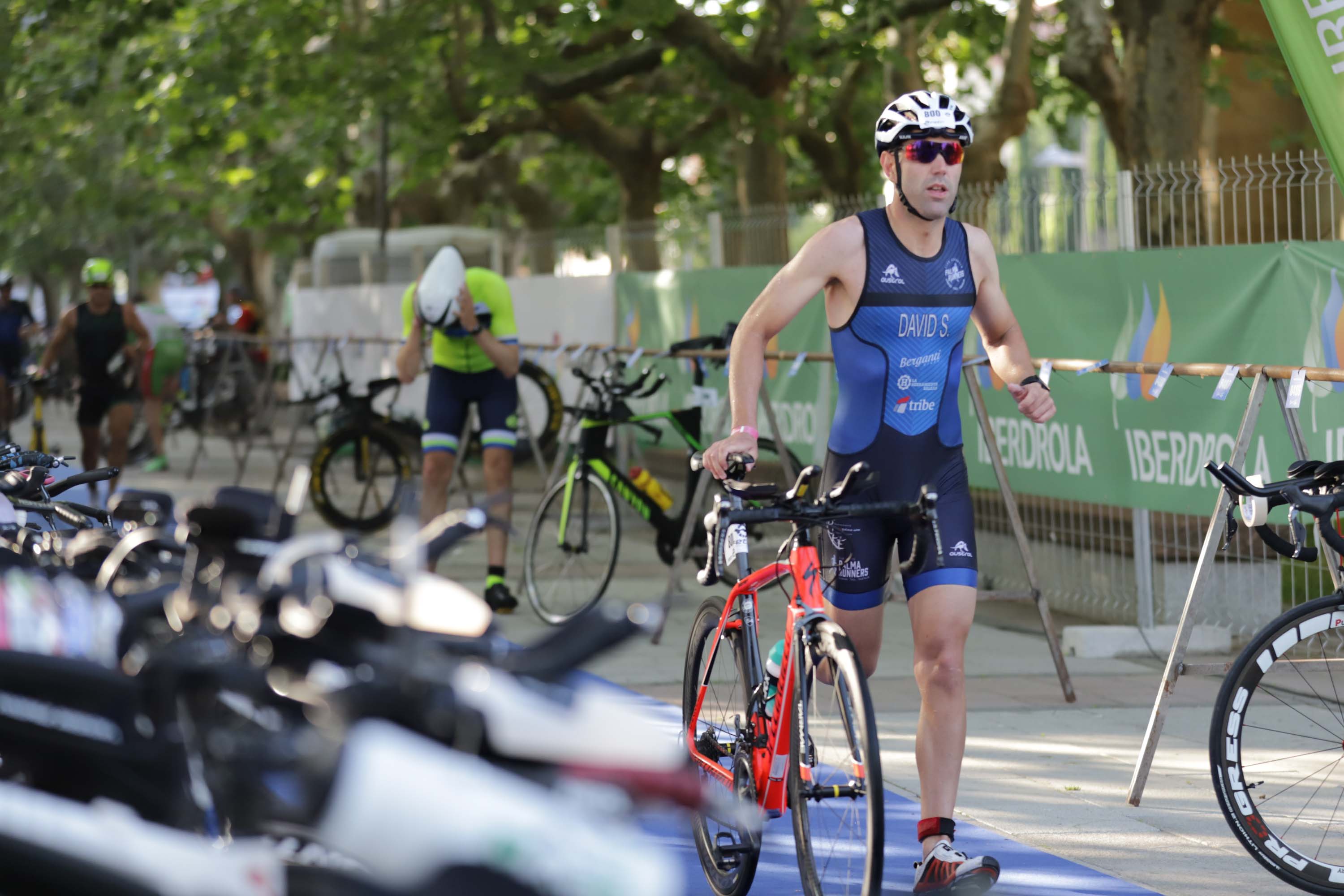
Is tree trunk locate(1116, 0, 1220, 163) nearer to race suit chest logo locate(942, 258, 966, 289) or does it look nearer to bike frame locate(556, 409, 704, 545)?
bike frame locate(556, 409, 704, 545)

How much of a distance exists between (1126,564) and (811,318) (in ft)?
9.83

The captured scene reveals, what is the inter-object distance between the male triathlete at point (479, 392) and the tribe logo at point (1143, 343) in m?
3.13

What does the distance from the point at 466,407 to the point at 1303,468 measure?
578 centimetres

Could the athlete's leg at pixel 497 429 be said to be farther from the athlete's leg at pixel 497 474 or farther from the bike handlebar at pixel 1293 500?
the bike handlebar at pixel 1293 500

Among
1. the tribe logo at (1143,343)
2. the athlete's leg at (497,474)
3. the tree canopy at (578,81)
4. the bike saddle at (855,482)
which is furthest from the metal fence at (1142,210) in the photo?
the bike saddle at (855,482)

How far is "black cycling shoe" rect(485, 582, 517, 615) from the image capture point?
9.70 meters

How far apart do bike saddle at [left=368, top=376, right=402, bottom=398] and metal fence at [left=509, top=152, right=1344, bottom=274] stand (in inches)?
108

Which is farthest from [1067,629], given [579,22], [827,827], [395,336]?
[395,336]

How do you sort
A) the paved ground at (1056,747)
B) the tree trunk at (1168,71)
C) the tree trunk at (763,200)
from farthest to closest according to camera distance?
1. the tree trunk at (763,200)
2. the tree trunk at (1168,71)
3. the paved ground at (1056,747)

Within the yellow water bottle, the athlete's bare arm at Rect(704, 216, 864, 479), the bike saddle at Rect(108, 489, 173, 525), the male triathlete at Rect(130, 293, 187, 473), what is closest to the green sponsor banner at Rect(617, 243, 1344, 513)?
the yellow water bottle

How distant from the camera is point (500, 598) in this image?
9719 millimetres

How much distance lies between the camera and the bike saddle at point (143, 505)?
3239 mm

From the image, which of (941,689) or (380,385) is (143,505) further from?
(380,385)

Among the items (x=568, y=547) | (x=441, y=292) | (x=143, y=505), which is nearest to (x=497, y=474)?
(x=568, y=547)
